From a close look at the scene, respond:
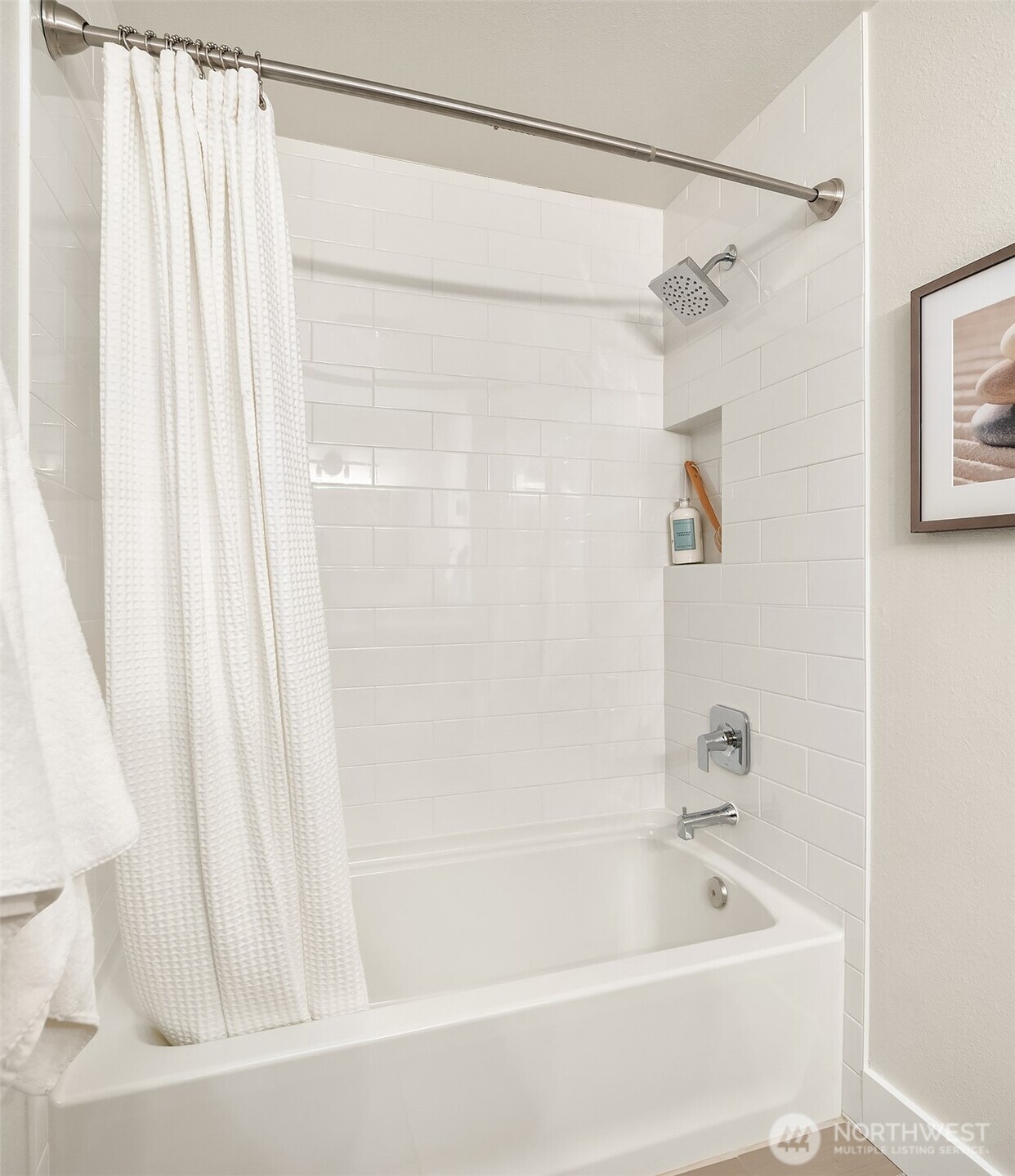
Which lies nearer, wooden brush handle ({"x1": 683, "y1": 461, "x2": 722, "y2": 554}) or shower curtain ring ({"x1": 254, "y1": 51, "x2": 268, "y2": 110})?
shower curtain ring ({"x1": 254, "y1": 51, "x2": 268, "y2": 110})

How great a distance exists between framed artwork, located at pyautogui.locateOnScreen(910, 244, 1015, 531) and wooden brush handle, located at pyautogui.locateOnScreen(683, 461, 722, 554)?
77cm

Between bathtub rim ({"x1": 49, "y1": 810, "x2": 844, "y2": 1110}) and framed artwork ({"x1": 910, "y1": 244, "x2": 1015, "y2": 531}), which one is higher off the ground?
framed artwork ({"x1": 910, "y1": 244, "x2": 1015, "y2": 531})

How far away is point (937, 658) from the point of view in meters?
1.29

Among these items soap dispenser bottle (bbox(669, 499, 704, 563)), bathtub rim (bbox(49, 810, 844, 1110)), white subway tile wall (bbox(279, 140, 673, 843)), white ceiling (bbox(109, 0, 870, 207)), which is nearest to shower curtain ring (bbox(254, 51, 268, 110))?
white ceiling (bbox(109, 0, 870, 207))

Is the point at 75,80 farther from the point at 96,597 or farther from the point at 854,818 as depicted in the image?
the point at 854,818

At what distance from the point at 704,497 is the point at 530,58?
3.93 feet

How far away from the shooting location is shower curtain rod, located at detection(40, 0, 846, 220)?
1077mm

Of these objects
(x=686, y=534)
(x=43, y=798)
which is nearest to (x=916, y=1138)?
(x=686, y=534)

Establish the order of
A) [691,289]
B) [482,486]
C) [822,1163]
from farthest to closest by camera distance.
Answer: [482,486] → [691,289] → [822,1163]

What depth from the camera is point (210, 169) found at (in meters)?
1.15

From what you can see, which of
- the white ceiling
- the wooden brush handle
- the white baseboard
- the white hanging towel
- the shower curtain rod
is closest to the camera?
the white hanging towel

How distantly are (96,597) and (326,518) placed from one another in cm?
65

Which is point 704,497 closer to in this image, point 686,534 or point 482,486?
point 686,534

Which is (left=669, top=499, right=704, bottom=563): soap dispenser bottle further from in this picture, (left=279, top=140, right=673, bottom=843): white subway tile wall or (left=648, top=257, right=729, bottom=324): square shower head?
(left=648, top=257, right=729, bottom=324): square shower head
